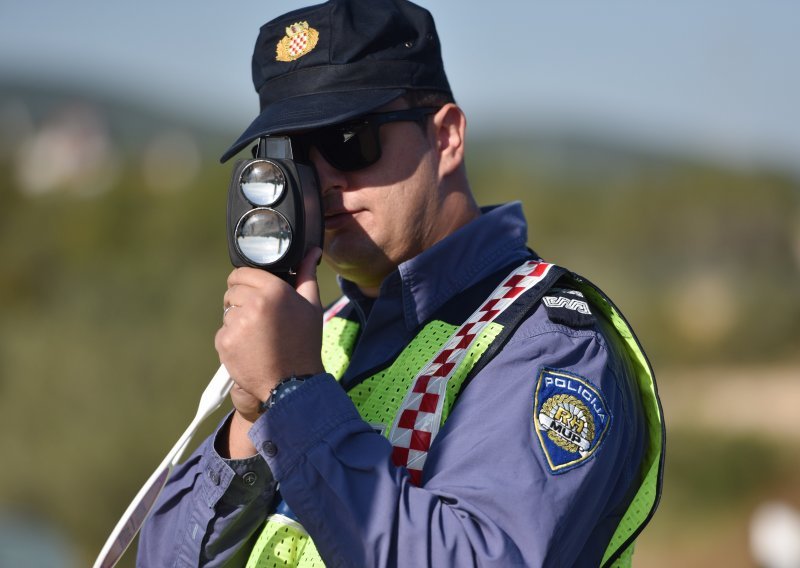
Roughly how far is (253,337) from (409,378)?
0.42 m

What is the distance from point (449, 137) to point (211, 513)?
3.33ft

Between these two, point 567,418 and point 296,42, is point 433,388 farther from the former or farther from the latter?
point 296,42

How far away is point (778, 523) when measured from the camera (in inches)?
228

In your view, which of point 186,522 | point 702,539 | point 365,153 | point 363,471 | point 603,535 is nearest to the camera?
point 363,471

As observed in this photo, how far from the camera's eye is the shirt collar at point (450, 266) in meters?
2.29

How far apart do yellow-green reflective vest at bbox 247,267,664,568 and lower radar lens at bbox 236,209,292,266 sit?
39 centimetres

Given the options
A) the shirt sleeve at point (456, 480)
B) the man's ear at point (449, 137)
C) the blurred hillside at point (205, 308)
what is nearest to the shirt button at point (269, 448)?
the shirt sleeve at point (456, 480)

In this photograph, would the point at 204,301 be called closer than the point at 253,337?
No

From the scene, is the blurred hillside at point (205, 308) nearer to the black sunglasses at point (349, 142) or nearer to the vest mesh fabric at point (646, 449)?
the black sunglasses at point (349, 142)

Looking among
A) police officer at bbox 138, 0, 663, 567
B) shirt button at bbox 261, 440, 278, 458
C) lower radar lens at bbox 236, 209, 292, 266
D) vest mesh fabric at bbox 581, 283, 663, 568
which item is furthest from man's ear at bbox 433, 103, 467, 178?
shirt button at bbox 261, 440, 278, 458

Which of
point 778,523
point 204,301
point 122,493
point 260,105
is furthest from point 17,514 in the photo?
point 260,105

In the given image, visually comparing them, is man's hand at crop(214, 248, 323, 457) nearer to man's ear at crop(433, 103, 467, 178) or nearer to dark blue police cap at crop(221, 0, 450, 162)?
dark blue police cap at crop(221, 0, 450, 162)

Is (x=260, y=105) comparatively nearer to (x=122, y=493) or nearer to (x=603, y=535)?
(x=603, y=535)

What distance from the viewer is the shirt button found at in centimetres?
175
